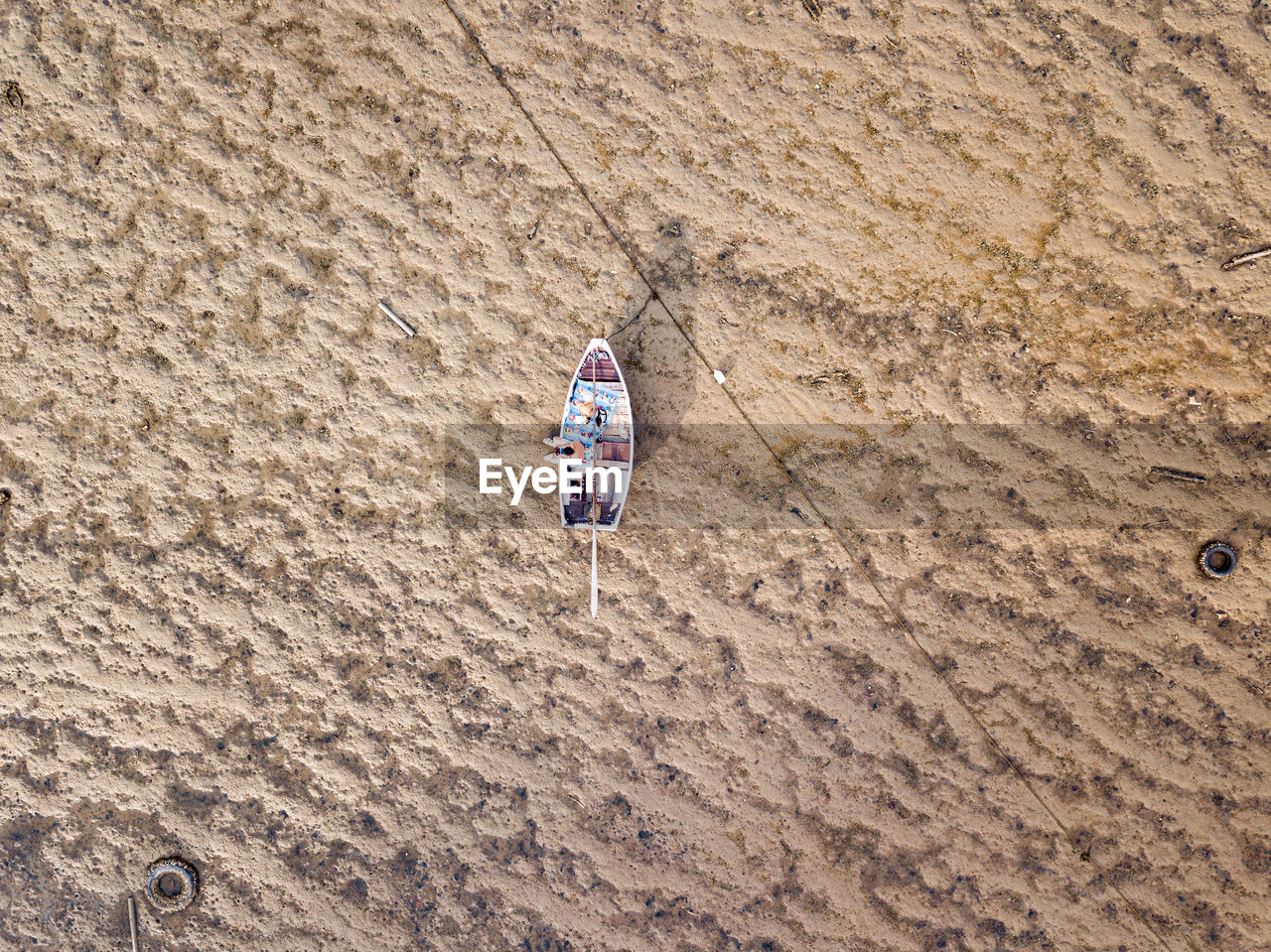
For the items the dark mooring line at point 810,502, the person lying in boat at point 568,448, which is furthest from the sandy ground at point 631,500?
the person lying in boat at point 568,448

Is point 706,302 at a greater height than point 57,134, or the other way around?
point 57,134

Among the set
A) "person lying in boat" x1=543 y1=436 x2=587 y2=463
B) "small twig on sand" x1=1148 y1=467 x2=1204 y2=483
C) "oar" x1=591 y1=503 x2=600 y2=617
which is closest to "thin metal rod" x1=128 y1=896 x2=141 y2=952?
"oar" x1=591 y1=503 x2=600 y2=617

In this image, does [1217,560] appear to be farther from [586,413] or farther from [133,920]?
[133,920]

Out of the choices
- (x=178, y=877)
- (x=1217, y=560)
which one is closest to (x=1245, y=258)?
(x=1217, y=560)

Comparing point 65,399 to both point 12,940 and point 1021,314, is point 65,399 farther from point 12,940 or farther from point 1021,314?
point 1021,314

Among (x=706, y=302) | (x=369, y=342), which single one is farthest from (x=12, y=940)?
(x=706, y=302)
